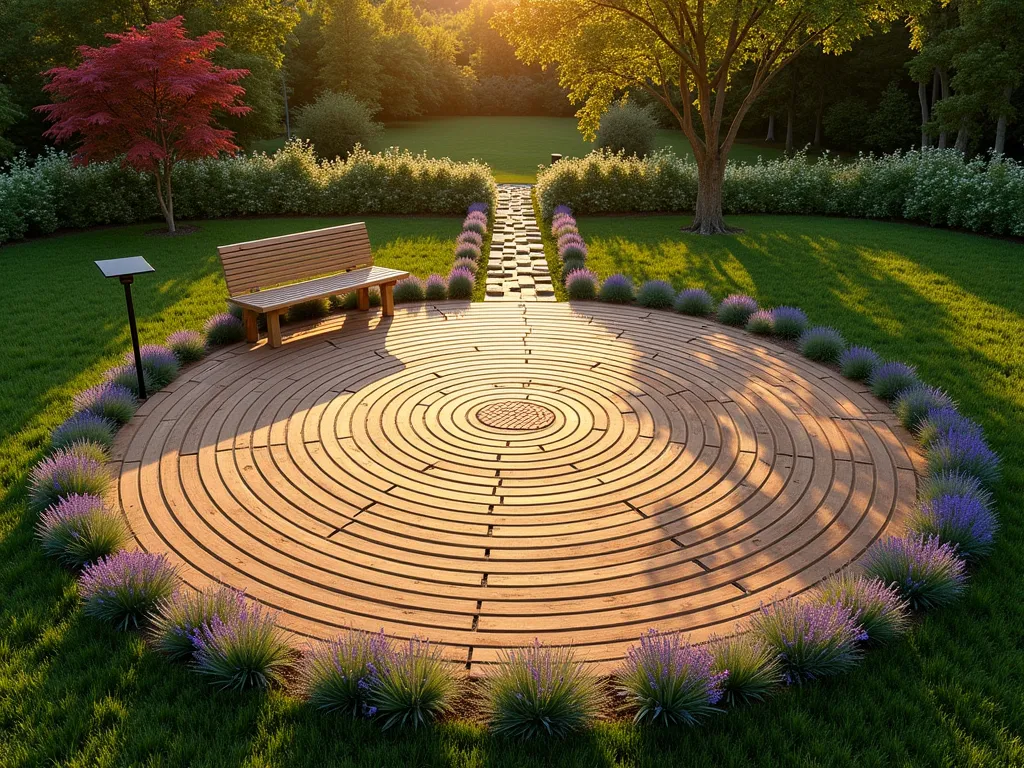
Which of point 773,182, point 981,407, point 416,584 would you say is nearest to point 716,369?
point 981,407

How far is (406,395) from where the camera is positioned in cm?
738

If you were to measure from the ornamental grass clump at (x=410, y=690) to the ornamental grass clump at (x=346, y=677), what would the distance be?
43mm

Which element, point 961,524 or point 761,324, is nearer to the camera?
point 961,524

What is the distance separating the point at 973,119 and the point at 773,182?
18039 millimetres

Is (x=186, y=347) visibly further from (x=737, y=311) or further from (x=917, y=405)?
(x=917, y=405)

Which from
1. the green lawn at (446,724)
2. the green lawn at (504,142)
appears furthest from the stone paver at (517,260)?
the green lawn at (504,142)

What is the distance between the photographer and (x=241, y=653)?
3.71m

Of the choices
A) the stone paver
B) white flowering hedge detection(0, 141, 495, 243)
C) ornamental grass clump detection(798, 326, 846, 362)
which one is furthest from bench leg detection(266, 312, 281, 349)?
white flowering hedge detection(0, 141, 495, 243)

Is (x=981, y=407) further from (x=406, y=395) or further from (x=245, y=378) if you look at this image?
(x=245, y=378)

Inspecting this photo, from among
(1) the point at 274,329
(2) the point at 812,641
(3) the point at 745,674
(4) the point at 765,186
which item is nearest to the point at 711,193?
(4) the point at 765,186

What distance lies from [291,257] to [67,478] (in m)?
4.96

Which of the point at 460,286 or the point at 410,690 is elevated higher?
the point at 460,286

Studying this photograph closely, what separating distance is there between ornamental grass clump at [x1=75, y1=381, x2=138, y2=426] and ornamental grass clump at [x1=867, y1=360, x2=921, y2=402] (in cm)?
732

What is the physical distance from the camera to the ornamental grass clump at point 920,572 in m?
4.34
